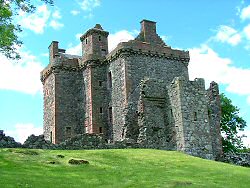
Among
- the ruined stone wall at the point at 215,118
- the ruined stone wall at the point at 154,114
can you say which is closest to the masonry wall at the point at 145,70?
the ruined stone wall at the point at 154,114

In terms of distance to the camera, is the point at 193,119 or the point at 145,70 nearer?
the point at 193,119

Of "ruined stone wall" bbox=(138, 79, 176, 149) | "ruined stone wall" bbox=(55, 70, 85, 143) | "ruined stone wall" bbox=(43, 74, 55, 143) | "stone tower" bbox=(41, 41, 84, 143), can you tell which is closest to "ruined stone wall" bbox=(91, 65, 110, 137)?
"ruined stone wall" bbox=(55, 70, 85, 143)

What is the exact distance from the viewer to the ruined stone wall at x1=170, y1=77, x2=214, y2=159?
3712 centimetres

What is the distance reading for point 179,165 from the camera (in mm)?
27875

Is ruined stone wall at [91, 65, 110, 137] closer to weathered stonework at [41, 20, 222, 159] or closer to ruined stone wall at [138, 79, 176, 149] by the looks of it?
weathered stonework at [41, 20, 222, 159]

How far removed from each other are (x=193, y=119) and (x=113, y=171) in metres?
14.9

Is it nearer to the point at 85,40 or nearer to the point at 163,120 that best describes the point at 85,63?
the point at 85,40

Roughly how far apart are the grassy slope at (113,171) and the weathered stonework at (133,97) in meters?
7.65

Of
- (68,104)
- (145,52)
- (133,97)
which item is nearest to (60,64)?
(68,104)

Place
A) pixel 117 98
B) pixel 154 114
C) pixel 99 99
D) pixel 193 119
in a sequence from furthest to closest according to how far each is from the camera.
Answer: pixel 99 99, pixel 117 98, pixel 154 114, pixel 193 119

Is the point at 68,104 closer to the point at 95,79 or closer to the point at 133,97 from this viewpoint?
the point at 95,79

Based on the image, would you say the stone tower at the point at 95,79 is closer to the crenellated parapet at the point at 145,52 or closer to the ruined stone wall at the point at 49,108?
the crenellated parapet at the point at 145,52

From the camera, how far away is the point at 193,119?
37875 millimetres

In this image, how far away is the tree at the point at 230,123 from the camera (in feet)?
216
